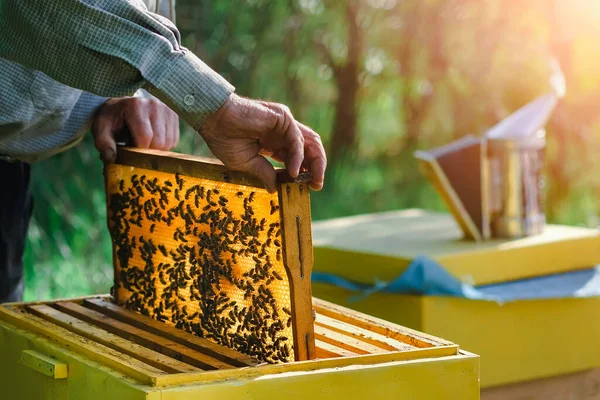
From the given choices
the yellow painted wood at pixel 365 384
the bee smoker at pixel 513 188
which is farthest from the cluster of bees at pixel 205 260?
the bee smoker at pixel 513 188

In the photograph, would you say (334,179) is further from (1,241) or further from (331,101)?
(1,241)

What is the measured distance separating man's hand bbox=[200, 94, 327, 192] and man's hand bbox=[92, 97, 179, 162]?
19.5 inches

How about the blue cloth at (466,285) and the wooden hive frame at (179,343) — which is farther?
the blue cloth at (466,285)

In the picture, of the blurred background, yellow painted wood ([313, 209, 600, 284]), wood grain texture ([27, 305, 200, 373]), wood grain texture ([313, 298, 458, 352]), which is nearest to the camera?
wood grain texture ([27, 305, 200, 373])

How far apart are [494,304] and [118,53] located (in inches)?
54.9

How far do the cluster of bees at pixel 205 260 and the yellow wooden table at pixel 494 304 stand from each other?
854 millimetres

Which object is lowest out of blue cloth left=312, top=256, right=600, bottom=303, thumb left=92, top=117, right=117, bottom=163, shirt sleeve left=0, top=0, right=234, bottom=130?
blue cloth left=312, top=256, right=600, bottom=303

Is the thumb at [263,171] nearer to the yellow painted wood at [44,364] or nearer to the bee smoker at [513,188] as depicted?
the yellow painted wood at [44,364]

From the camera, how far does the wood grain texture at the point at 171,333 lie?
1.52 m

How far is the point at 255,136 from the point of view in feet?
4.83

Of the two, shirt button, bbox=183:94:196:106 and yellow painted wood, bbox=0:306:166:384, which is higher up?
shirt button, bbox=183:94:196:106

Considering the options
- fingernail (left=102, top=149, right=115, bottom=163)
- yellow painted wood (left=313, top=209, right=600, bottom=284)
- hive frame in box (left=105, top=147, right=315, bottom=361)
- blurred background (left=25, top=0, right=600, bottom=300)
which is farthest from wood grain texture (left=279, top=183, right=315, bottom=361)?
blurred background (left=25, top=0, right=600, bottom=300)

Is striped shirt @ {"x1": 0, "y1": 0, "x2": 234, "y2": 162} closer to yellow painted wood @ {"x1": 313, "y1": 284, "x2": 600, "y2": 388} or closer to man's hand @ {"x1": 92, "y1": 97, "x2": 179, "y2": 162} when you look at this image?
man's hand @ {"x1": 92, "y1": 97, "x2": 179, "y2": 162}

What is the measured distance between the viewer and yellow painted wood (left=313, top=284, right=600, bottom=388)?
2443mm
